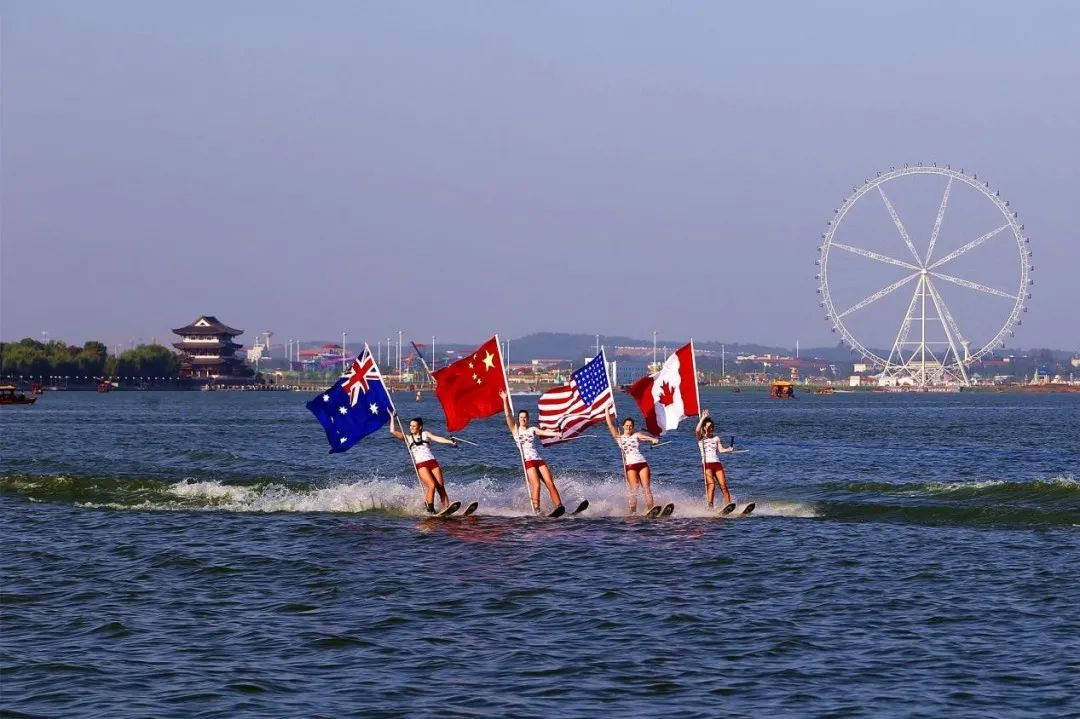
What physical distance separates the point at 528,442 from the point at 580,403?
1552 mm

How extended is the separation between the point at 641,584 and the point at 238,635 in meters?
6.31

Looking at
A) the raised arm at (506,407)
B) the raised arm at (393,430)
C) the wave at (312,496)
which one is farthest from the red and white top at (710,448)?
the raised arm at (393,430)

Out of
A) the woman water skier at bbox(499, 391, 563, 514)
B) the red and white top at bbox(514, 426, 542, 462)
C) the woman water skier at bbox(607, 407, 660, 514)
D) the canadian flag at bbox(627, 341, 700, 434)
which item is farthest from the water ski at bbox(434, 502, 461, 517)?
the canadian flag at bbox(627, 341, 700, 434)

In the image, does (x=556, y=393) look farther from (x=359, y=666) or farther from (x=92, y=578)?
(x=359, y=666)

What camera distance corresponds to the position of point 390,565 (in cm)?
2364

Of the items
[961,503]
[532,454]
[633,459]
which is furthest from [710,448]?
Result: [961,503]

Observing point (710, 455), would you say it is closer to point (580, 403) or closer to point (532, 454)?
point (580, 403)

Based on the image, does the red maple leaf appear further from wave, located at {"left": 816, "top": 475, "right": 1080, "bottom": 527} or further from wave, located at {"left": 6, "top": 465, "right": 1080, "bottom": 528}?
wave, located at {"left": 816, "top": 475, "right": 1080, "bottom": 527}

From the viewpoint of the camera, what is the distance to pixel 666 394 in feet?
102

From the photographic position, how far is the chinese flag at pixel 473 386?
3038cm

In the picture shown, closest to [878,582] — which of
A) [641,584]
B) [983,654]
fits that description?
[641,584]

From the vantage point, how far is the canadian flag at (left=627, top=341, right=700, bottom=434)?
30891mm

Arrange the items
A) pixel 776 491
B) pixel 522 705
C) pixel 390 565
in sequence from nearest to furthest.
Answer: pixel 522 705 < pixel 390 565 < pixel 776 491

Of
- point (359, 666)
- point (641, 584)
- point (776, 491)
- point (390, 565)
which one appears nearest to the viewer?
point (359, 666)
